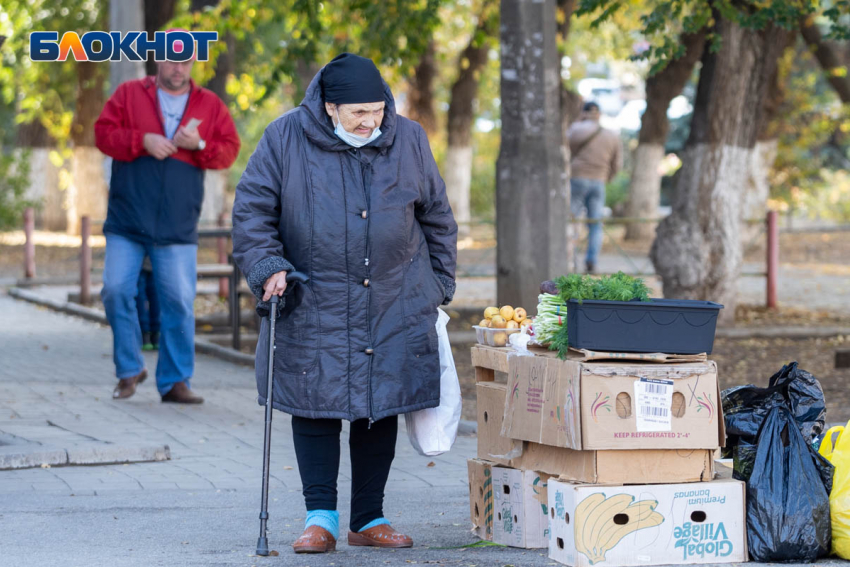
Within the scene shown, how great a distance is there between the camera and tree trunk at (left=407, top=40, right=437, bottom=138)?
2455 cm

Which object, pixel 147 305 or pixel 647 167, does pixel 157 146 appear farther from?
pixel 647 167

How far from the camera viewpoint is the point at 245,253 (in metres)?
4.93

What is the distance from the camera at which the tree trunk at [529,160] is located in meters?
9.96

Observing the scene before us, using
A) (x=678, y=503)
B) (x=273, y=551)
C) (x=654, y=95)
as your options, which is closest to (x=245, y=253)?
(x=273, y=551)

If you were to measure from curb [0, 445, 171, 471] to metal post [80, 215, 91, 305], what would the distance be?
27.9 ft

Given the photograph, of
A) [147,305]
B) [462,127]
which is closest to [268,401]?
[147,305]

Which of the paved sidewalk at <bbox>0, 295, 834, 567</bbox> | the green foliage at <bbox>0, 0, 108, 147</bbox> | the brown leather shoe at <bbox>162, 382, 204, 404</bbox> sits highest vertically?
the green foliage at <bbox>0, 0, 108, 147</bbox>

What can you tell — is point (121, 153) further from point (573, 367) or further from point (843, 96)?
point (843, 96)

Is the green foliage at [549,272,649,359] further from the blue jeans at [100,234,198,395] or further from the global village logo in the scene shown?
the global village logo

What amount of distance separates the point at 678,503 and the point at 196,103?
15.4 feet

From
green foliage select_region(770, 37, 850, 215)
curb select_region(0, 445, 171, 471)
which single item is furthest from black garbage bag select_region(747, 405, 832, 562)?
green foliage select_region(770, 37, 850, 215)

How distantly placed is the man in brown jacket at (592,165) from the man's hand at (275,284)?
12197 mm

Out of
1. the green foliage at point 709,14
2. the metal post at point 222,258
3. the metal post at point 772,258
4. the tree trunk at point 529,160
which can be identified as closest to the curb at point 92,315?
the metal post at point 222,258

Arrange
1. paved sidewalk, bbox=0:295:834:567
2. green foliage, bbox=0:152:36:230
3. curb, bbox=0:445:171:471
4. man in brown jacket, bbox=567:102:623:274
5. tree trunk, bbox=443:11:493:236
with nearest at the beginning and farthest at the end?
paved sidewalk, bbox=0:295:834:567
curb, bbox=0:445:171:471
man in brown jacket, bbox=567:102:623:274
green foliage, bbox=0:152:36:230
tree trunk, bbox=443:11:493:236
